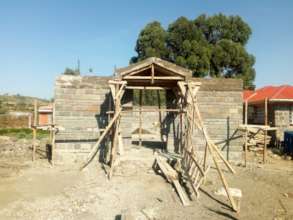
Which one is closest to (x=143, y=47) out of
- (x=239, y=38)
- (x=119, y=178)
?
(x=239, y=38)

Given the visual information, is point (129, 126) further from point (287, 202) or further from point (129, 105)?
point (287, 202)

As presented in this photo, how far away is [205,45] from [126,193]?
2926 cm

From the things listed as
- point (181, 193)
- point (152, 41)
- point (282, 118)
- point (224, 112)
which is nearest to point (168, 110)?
point (224, 112)

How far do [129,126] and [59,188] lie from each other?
14.2 feet

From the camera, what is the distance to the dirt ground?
Result: 293 inches

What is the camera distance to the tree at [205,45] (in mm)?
34719

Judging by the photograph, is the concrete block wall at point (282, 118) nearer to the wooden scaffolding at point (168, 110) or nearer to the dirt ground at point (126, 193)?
the dirt ground at point (126, 193)

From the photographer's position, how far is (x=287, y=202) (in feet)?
28.2

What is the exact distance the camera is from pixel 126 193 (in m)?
9.04

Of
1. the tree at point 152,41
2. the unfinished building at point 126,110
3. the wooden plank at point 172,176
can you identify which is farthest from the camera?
the tree at point 152,41

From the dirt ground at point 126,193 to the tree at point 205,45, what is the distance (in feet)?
76.9

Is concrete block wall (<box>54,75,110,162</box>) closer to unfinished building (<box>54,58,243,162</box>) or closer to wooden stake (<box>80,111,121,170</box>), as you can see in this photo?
unfinished building (<box>54,58,243,162</box>)

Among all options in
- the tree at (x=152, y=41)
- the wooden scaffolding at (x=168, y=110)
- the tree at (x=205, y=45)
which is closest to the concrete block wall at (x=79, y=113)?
the wooden scaffolding at (x=168, y=110)

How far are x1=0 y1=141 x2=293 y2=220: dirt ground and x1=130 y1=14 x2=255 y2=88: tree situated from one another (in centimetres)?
2345
